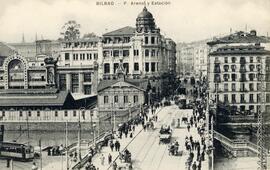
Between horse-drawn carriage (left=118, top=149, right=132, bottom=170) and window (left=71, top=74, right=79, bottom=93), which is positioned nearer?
horse-drawn carriage (left=118, top=149, right=132, bottom=170)

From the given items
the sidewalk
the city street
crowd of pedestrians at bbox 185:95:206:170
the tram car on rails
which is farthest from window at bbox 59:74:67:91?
the tram car on rails

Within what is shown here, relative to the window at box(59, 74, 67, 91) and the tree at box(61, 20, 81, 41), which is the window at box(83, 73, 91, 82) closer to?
the window at box(59, 74, 67, 91)

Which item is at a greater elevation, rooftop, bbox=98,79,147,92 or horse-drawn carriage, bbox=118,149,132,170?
rooftop, bbox=98,79,147,92

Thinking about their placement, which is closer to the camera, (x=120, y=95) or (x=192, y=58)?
(x=120, y=95)

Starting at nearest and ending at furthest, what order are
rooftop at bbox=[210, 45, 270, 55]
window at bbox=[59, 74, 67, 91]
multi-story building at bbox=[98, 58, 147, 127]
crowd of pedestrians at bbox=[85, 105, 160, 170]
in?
1. crowd of pedestrians at bbox=[85, 105, 160, 170]
2. multi-story building at bbox=[98, 58, 147, 127]
3. rooftop at bbox=[210, 45, 270, 55]
4. window at bbox=[59, 74, 67, 91]

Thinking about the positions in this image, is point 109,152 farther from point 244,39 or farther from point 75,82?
point 75,82

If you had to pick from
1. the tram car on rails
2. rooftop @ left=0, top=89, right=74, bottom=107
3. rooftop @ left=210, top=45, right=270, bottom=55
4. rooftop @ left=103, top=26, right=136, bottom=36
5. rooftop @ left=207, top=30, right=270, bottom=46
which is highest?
rooftop @ left=103, top=26, right=136, bottom=36

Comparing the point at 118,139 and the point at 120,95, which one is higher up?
the point at 120,95

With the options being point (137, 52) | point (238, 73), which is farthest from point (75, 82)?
point (238, 73)

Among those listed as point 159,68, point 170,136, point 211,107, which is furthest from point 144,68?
point 170,136

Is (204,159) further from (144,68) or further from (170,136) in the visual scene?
(144,68)
